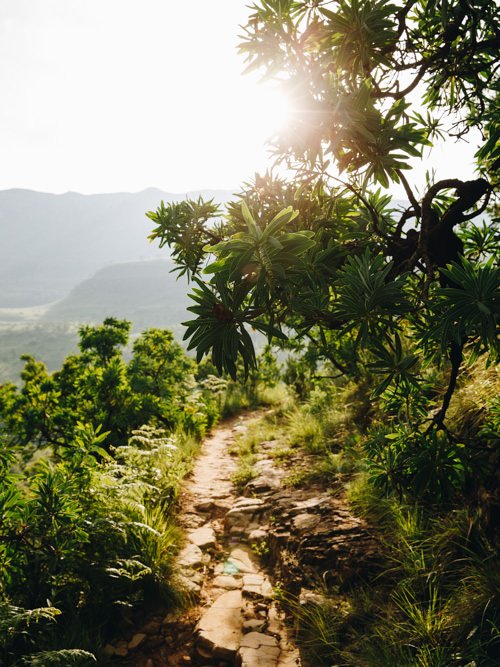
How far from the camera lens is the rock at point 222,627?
309 cm

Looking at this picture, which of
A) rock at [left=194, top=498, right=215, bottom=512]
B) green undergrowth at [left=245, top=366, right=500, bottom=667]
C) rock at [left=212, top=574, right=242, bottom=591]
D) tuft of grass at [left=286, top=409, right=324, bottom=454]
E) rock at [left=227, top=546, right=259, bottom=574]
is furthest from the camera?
tuft of grass at [left=286, top=409, right=324, bottom=454]

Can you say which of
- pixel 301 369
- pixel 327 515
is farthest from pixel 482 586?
pixel 301 369

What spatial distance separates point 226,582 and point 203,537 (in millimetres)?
810

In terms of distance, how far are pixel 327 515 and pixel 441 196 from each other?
3523 mm

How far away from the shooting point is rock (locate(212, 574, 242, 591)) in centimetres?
393

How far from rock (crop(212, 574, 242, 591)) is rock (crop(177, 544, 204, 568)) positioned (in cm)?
27

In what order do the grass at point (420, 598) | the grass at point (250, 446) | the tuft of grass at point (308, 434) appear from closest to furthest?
the grass at point (420, 598) → the grass at point (250, 446) → the tuft of grass at point (308, 434)

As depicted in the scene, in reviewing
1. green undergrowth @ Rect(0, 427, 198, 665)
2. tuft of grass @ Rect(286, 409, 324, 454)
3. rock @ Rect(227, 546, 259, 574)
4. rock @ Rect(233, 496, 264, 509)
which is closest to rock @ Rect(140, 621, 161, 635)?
green undergrowth @ Rect(0, 427, 198, 665)

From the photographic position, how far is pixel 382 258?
170cm

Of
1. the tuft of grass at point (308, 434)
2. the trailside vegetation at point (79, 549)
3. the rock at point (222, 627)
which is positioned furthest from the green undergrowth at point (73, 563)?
the tuft of grass at point (308, 434)

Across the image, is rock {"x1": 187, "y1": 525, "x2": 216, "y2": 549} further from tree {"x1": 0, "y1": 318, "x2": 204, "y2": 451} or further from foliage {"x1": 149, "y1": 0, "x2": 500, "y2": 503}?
foliage {"x1": 149, "y1": 0, "x2": 500, "y2": 503}

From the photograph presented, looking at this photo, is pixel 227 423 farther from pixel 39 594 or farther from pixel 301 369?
pixel 39 594

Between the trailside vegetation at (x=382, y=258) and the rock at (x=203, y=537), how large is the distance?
2.04 meters

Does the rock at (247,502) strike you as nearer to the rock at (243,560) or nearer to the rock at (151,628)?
the rock at (243,560)
